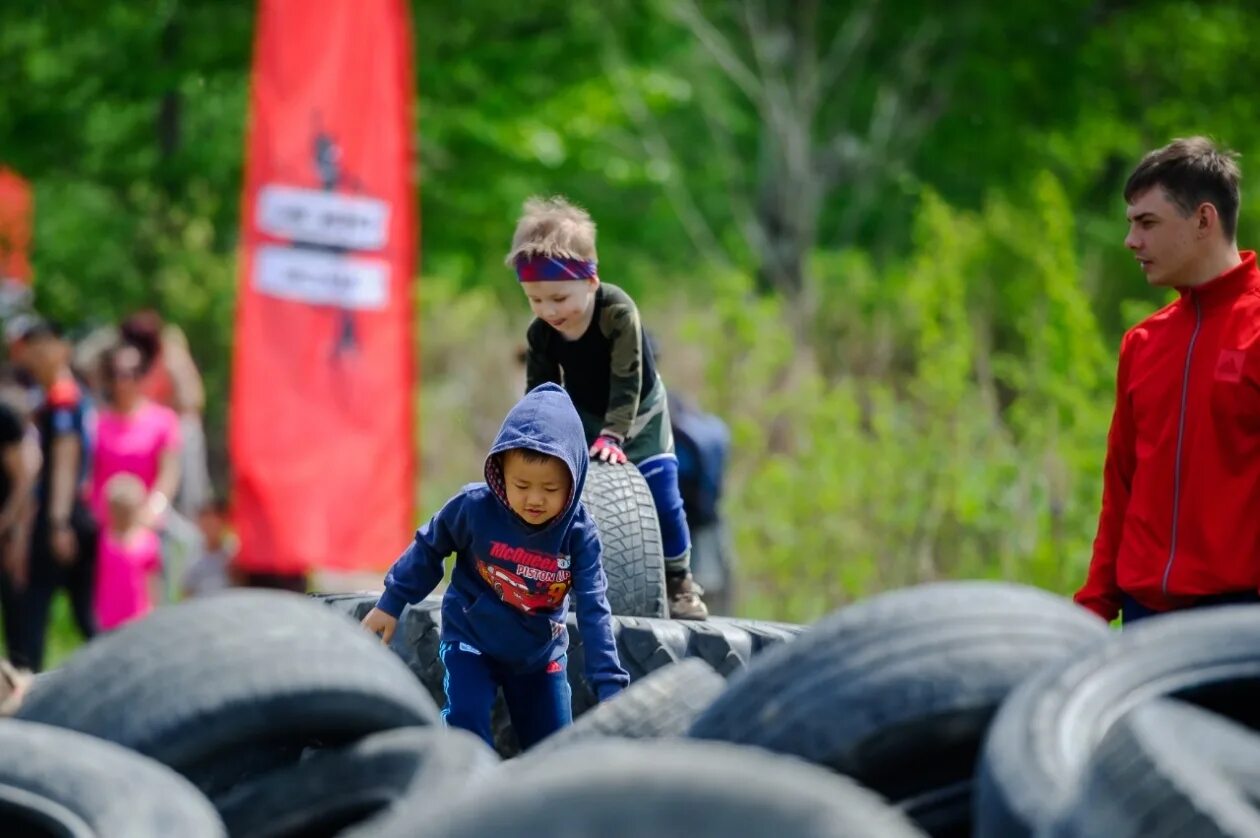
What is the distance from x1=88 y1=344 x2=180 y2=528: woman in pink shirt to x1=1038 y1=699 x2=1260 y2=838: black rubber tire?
949 centimetres

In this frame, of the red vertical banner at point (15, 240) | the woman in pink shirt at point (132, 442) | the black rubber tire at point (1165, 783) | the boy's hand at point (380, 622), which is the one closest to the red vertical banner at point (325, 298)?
the woman in pink shirt at point (132, 442)

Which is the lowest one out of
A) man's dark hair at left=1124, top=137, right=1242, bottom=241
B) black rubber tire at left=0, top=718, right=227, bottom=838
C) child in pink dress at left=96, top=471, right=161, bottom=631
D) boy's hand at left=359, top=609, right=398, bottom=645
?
child in pink dress at left=96, top=471, right=161, bottom=631

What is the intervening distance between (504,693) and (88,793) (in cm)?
236

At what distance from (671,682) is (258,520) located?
9.35 m

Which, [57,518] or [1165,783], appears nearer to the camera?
[1165,783]

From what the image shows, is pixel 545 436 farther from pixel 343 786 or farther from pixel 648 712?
pixel 343 786

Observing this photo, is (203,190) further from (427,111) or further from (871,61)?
(871,61)

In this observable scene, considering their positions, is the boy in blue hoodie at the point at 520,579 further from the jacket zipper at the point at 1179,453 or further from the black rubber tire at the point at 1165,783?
the black rubber tire at the point at 1165,783

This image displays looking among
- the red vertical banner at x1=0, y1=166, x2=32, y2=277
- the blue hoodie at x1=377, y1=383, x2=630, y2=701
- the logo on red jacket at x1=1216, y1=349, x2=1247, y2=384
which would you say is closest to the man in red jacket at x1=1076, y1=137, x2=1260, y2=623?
the logo on red jacket at x1=1216, y1=349, x2=1247, y2=384

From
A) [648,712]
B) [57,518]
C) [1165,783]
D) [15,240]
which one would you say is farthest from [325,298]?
[1165,783]

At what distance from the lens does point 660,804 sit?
2.65 meters

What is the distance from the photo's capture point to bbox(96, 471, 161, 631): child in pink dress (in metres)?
11.9

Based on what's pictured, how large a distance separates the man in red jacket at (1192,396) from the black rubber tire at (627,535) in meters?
1.56

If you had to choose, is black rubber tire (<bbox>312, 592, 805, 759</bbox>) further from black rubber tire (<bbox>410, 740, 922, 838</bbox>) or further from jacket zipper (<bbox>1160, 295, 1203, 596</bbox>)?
black rubber tire (<bbox>410, 740, 922, 838</bbox>)
